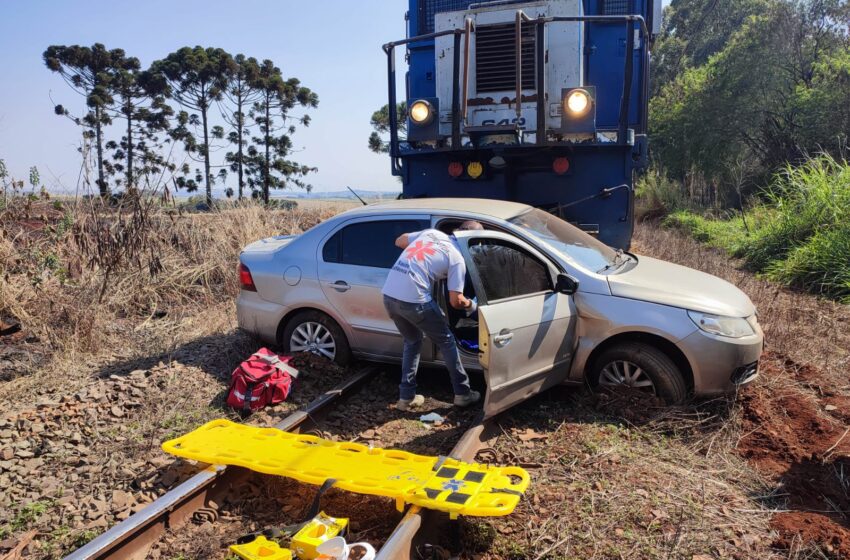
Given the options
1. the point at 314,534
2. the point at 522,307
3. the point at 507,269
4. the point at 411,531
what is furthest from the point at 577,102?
the point at 314,534

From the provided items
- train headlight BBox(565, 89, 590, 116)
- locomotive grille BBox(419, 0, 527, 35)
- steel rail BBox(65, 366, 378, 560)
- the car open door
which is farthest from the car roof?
locomotive grille BBox(419, 0, 527, 35)

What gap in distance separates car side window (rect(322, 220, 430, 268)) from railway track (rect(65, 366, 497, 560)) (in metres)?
1.89

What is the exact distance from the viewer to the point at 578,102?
22.7ft

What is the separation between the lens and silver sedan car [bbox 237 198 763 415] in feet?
14.8

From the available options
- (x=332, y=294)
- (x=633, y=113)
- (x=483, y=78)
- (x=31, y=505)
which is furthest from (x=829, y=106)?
(x=31, y=505)

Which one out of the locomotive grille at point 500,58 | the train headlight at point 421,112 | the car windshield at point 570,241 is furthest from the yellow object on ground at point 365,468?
the locomotive grille at point 500,58

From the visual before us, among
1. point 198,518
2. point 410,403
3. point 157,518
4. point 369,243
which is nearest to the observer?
point 157,518

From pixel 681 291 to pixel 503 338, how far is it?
A: 1.51 metres

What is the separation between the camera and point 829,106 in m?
18.4

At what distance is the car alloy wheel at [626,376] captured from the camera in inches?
186

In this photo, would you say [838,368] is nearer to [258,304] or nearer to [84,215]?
[258,304]

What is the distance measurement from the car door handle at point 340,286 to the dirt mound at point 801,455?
339 cm

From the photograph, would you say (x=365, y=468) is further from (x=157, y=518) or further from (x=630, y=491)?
(x=630, y=491)

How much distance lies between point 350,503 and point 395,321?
168 centimetres
